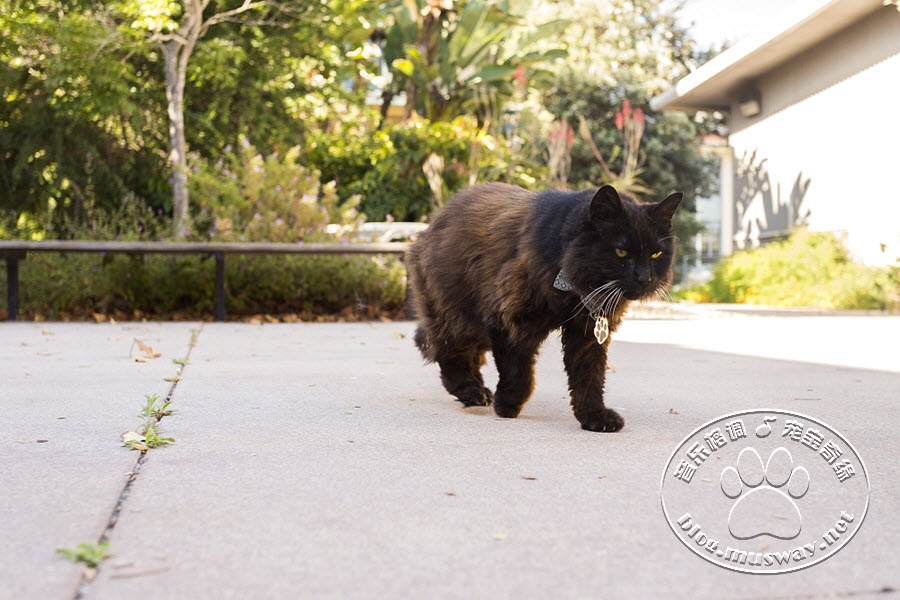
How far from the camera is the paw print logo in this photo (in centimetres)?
227

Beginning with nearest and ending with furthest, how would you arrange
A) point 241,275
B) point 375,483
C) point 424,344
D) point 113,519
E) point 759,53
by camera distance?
1. point 113,519
2. point 375,483
3. point 424,344
4. point 241,275
5. point 759,53

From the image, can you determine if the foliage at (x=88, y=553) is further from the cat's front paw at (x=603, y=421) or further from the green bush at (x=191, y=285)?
the green bush at (x=191, y=285)

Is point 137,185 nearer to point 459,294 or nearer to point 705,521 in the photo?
point 459,294

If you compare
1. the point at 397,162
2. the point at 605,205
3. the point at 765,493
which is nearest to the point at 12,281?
the point at 605,205

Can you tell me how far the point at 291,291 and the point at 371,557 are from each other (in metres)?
7.91

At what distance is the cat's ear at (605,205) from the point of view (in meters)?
3.39

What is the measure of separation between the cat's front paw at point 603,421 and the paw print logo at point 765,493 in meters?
0.61

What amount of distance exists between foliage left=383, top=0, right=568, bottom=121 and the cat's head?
14.5m

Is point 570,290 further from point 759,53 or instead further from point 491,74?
point 491,74

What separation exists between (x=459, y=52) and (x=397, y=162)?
3.32m

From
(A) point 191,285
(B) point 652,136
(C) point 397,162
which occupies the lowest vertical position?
(A) point 191,285

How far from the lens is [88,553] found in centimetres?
198

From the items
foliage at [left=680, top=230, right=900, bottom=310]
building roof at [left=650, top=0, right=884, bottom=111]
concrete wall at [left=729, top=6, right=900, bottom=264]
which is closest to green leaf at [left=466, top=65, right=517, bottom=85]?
building roof at [left=650, top=0, right=884, bottom=111]

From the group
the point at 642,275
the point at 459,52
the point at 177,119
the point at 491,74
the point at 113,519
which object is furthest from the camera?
the point at 459,52
